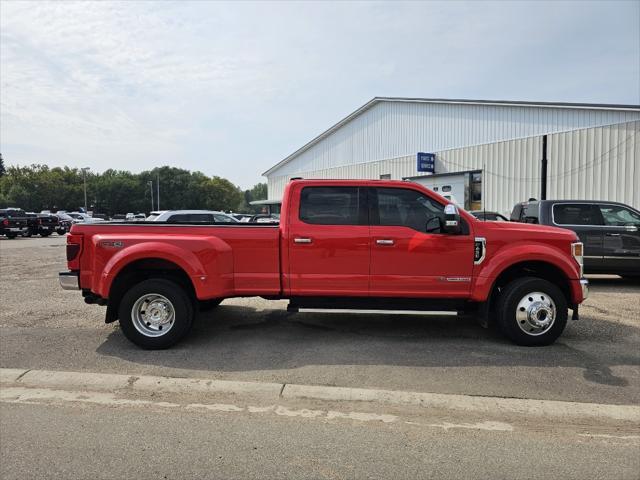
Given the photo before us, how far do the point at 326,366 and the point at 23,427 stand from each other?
9.12 feet

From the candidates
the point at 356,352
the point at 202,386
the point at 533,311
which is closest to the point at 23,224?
the point at 202,386

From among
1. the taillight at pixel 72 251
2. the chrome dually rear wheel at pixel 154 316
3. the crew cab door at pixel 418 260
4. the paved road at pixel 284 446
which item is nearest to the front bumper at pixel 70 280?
A: the taillight at pixel 72 251

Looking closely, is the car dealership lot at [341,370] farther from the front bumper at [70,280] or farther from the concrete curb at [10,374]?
the front bumper at [70,280]

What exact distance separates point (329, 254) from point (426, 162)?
70.6ft

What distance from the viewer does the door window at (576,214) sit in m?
10.2

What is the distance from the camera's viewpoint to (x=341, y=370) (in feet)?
16.3

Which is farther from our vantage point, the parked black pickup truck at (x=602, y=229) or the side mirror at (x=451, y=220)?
the parked black pickup truck at (x=602, y=229)

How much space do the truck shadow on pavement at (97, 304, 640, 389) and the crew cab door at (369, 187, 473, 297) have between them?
2.39 ft

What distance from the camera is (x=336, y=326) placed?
22.1 feet

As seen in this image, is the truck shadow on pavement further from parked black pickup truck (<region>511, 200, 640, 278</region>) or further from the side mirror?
parked black pickup truck (<region>511, 200, 640, 278</region>)

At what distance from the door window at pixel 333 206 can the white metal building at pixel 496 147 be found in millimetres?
16074

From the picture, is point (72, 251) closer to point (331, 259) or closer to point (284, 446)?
point (331, 259)

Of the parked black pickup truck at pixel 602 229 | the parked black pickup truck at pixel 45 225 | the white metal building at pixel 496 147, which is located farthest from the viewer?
the parked black pickup truck at pixel 45 225

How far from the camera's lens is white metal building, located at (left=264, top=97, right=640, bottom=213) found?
18.1m
